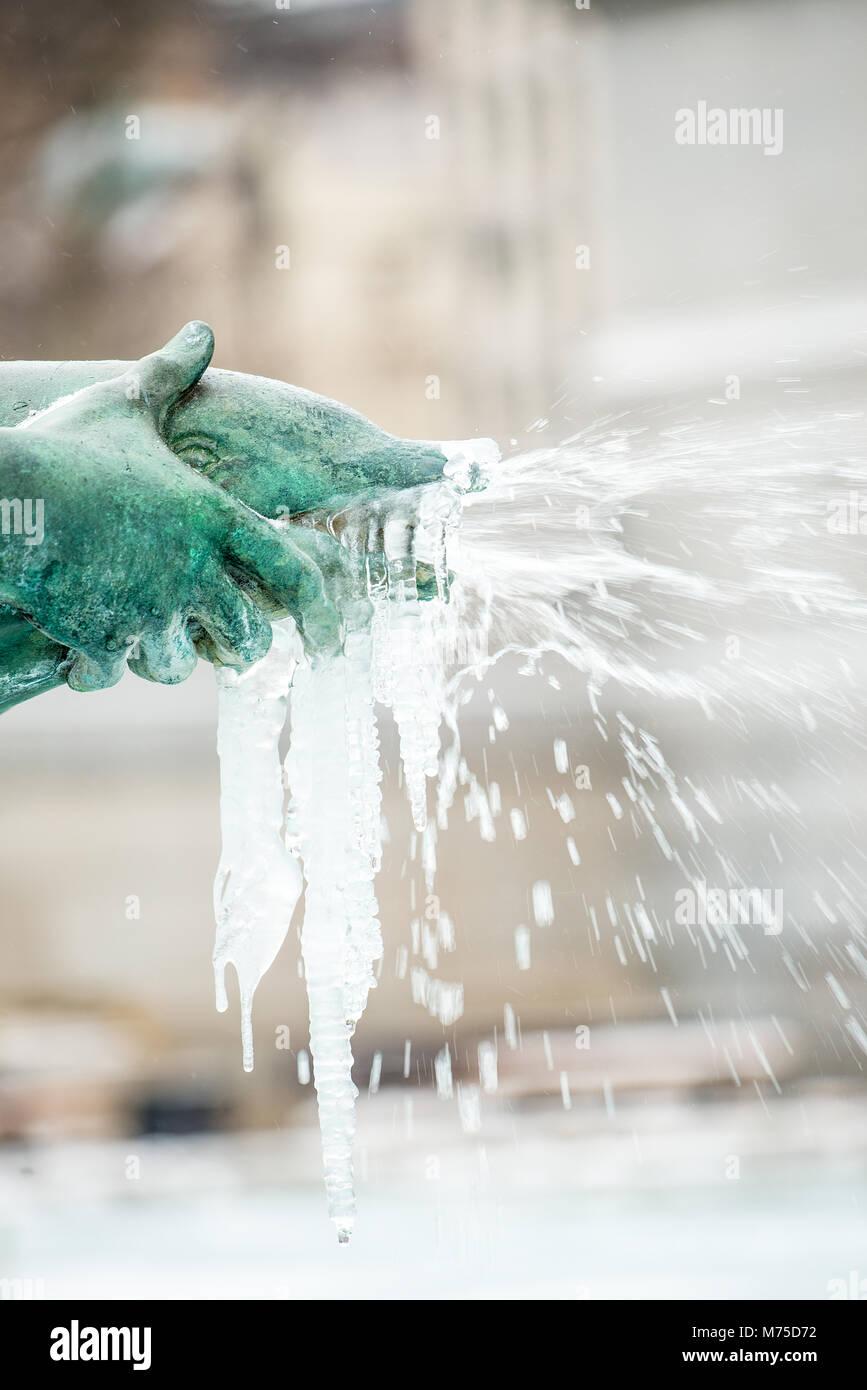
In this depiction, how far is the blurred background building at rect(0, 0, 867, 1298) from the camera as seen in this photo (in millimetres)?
3225

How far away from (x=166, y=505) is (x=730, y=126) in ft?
10.3

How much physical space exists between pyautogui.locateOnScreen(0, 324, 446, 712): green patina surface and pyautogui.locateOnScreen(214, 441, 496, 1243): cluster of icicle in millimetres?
80

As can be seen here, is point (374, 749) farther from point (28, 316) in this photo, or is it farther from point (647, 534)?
point (28, 316)

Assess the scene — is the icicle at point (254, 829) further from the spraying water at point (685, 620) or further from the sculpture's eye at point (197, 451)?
the spraying water at point (685, 620)

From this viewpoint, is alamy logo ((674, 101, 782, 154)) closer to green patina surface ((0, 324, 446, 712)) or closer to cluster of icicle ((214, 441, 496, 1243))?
cluster of icicle ((214, 441, 496, 1243))

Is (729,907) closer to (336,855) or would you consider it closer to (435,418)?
(435,418)

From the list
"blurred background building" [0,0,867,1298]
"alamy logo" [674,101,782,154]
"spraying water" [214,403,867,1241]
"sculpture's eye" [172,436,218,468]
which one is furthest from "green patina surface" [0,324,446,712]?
"alamy logo" [674,101,782,154]

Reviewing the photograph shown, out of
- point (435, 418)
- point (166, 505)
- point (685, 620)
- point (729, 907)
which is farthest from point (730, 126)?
point (166, 505)

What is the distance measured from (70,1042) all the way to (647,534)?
209 centimetres

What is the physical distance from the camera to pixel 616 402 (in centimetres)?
336

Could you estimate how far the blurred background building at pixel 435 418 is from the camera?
322 centimetres

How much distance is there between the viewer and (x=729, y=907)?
3254 millimetres

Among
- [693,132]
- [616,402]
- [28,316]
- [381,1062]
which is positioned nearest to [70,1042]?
[381,1062]

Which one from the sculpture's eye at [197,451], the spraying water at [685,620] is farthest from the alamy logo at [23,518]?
the spraying water at [685,620]
